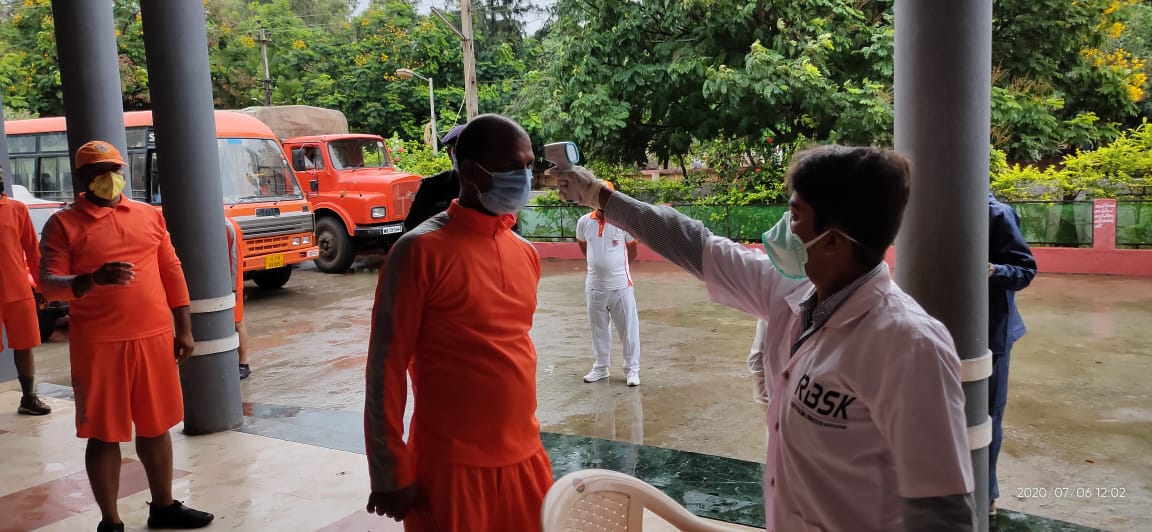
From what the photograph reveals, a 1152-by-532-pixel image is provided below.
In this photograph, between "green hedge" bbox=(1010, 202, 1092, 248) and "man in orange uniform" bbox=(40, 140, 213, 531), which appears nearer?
"man in orange uniform" bbox=(40, 140, 213, 531)

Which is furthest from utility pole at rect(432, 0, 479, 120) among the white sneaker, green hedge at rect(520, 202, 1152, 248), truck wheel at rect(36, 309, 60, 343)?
the white sneaker

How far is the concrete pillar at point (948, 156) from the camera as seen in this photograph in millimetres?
2654

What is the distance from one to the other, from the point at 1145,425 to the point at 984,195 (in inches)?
140

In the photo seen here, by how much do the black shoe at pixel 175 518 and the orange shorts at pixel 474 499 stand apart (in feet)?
6.57

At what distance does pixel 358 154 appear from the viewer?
1527 centimetres

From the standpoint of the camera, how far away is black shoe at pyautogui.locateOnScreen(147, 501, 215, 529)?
3711 millimetres

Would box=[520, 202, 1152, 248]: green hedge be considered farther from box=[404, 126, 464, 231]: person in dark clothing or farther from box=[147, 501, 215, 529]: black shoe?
box=[404, 126, 464, 231]: person in dark clothing

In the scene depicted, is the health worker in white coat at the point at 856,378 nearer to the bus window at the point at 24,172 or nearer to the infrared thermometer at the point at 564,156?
the infrared thermometer at the point at 564,156

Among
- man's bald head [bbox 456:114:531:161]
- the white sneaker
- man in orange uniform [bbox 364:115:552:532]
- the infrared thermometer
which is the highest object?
man's bald head [bbox 456:114:531:161]

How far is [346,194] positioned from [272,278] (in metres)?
2.28

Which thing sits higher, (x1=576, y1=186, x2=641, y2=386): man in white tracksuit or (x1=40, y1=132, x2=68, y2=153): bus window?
(x1=40, y1=132, x2=68, y2=153): bus window

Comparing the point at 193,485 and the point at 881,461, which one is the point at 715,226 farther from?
the point at 881,461

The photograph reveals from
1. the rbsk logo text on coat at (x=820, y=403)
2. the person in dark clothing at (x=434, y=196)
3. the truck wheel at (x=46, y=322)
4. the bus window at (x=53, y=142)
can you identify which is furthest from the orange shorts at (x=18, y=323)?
the bus window at (x=53, y=142)

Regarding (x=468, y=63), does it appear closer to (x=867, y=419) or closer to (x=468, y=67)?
(x=468, y=67)
